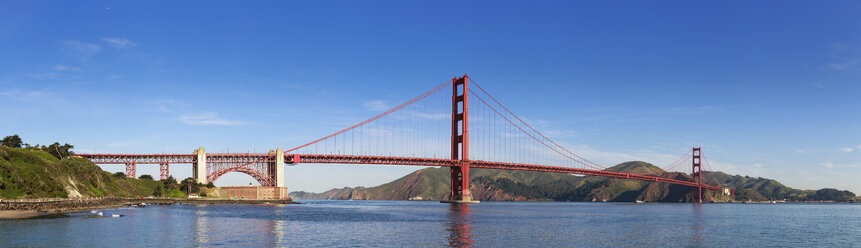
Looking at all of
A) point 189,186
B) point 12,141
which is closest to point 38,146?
point 12,141

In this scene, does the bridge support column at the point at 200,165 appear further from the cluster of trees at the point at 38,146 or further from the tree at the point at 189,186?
the cluster of trees at the point at 38,146

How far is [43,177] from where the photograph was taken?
77750 millimetres

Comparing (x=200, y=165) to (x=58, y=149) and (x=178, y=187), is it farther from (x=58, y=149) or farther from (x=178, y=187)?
(x=58, y=149)

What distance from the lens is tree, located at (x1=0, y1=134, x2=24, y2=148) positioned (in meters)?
103

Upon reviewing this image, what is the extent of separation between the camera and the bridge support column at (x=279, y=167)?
133m

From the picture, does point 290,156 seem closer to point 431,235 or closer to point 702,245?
point 431,235

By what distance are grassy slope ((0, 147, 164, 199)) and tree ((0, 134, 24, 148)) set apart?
11688 mm

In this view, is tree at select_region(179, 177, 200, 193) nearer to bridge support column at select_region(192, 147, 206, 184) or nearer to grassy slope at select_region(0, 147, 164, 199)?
bridge support column at select_region(192, 147, 206, 184)

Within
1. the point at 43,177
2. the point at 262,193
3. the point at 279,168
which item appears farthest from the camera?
the point at 262,193

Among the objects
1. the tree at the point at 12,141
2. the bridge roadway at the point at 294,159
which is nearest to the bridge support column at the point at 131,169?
the bridge roadway at the point at 294,159

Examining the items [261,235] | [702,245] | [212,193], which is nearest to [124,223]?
[261,235]

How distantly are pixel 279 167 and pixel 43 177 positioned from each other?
5861 cm

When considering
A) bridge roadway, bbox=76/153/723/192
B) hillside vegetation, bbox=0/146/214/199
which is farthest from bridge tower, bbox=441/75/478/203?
hillside vegetation, bbox=0/146/214/199

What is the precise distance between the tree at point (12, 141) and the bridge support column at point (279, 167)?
4734cm
